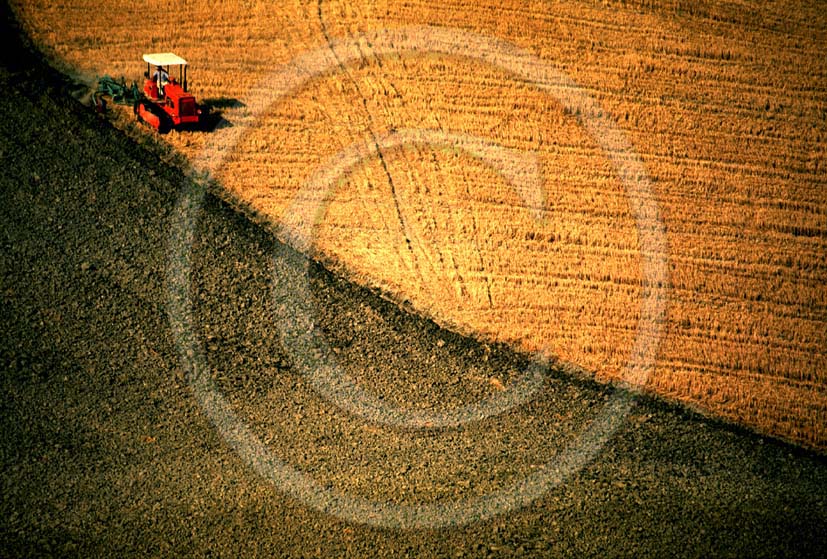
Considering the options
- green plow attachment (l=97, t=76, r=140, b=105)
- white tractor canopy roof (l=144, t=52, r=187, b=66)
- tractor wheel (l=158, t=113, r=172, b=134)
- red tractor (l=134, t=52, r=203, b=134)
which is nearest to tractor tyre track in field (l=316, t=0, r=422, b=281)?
red tractor (l=134, t=52, r=203, b=134)

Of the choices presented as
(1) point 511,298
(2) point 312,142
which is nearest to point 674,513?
(1) point 511,298

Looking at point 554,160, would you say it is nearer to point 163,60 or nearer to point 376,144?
point 376,144

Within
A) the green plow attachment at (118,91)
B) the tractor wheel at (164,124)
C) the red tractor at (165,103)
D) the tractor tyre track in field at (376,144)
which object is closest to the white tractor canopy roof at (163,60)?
the red tractor at (165,103)

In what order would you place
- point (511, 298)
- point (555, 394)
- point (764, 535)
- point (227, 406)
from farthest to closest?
point (511, 298) → point (555, 394) → point (227, 406) → point (764, 535)

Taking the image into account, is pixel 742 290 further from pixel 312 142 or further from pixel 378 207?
pixel 312 142

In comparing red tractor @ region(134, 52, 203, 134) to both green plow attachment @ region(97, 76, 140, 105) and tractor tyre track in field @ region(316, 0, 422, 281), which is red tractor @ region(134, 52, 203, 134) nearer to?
green plow attachment @ region(97, 76, 140, 105)

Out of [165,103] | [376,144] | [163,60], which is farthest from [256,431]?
[163,60]
